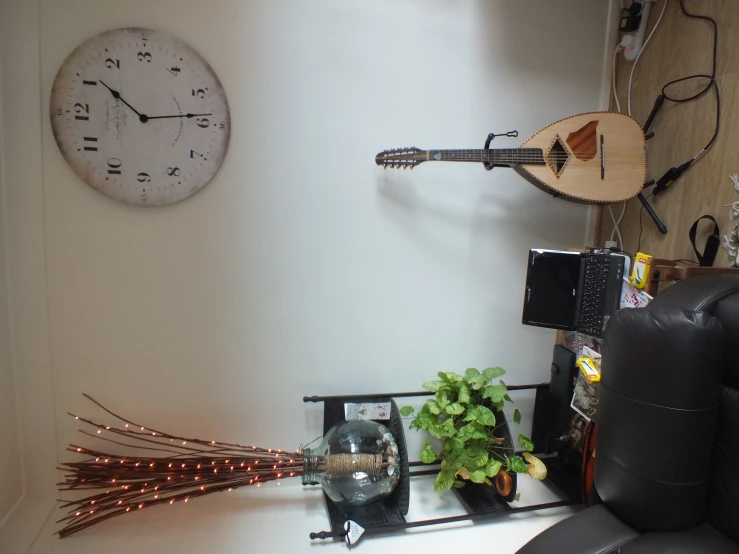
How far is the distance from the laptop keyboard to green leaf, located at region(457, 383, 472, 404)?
0.42 meters

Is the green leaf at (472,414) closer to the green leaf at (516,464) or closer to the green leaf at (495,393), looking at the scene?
the green leaf at (495,393)

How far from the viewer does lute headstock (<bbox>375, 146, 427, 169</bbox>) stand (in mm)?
1435

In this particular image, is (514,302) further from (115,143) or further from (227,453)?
(115,143)

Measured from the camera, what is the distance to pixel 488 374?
154 cm

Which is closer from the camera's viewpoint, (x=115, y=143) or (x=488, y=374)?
(x=115, y=143)

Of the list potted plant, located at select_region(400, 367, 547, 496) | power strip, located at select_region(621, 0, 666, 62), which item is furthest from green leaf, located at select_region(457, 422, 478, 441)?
power strip, located at select_region(621, 0, 666, 62)

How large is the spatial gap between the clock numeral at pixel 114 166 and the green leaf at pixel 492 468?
1.51m

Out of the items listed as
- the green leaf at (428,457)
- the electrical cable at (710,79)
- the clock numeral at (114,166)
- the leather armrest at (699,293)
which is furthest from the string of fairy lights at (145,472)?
the electrical cable at (710,79)

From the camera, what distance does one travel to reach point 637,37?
1627mm

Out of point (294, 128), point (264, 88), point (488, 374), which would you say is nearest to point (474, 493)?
point (488, 374)

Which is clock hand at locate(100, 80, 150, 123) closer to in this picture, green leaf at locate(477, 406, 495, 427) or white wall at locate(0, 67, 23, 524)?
white wall at locate(0, 67, 23, 524)

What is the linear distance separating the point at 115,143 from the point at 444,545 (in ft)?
5.28

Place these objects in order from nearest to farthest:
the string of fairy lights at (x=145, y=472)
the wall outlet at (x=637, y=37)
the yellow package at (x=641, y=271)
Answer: the yellow package at (x=641, y=271)
the string of fairy lights at (x=145, y=472)
the wall outlet at (x=637, y=37)

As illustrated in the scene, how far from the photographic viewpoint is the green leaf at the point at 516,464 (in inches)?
56.0
